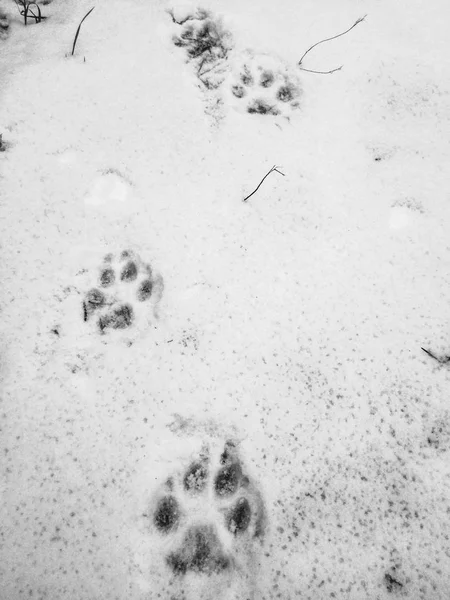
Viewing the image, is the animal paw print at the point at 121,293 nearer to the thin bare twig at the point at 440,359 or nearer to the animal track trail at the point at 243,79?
the animal track trail at the point at 243,79

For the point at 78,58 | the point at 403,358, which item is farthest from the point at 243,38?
the point at 403,358

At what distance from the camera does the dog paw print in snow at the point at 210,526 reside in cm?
145

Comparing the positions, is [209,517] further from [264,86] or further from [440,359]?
[264,86]

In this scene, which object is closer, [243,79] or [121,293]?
[121,293]

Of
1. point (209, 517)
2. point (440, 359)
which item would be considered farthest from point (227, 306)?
point (440, 359)

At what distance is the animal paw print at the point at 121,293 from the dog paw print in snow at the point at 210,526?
0.86m

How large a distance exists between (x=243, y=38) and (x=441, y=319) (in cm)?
246

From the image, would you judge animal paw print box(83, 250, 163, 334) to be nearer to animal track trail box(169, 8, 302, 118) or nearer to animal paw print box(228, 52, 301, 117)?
animal track trail box(169, 8, 302, 118)

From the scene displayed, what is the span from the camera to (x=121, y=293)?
194 centimetres

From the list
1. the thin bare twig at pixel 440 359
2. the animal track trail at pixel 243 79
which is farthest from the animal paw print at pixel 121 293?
the thin bare twig at pixel 440 359

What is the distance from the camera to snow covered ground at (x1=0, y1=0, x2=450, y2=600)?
150cm

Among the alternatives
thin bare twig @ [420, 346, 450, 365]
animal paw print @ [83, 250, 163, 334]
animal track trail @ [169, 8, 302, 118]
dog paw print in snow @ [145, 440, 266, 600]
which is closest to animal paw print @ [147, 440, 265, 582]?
dog paw print in snow @ [145, 440, 266, 600]

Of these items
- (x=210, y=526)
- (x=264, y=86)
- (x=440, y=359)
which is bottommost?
(x=210, y=526)

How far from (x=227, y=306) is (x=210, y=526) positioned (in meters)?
1.10
